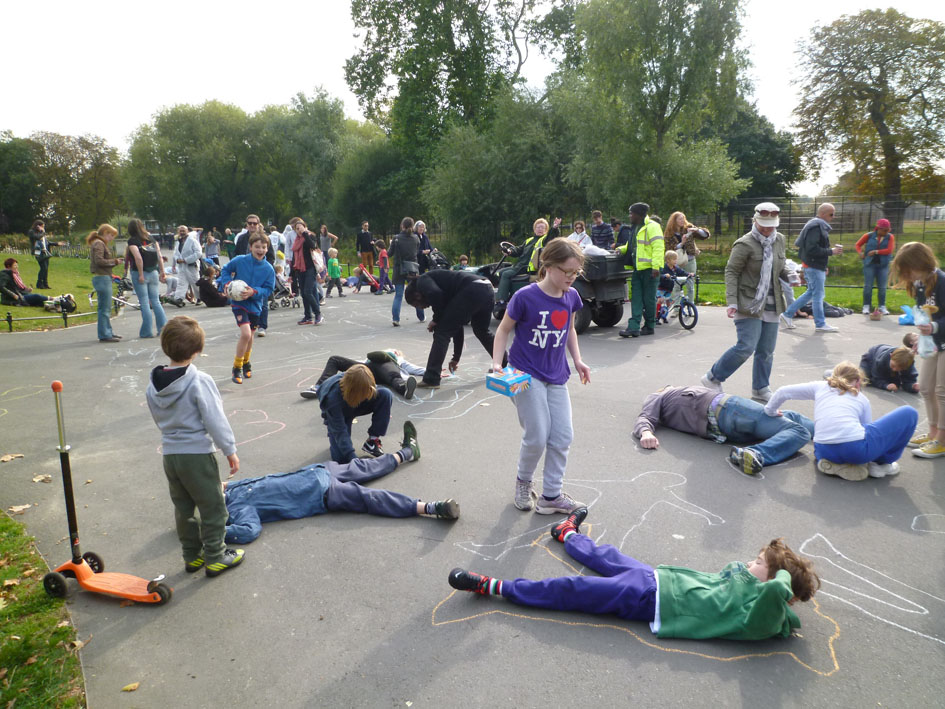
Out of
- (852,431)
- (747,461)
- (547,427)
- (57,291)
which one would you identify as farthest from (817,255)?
(57,291)

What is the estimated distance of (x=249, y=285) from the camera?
28.0 feet

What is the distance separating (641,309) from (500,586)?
8.06 meters

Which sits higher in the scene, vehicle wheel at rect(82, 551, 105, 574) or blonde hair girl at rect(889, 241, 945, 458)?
blonde hair girl at rect(889, 241, 945, 458)

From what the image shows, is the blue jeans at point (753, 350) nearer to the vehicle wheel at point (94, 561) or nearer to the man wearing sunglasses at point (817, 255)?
the man wearing sunglasses at point (817, 255)

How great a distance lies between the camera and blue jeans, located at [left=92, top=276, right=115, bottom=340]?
1098 centimetres

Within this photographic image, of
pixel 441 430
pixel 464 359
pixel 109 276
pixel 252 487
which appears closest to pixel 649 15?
pixel 464 359

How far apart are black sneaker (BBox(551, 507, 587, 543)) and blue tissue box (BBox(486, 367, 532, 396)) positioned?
84cm

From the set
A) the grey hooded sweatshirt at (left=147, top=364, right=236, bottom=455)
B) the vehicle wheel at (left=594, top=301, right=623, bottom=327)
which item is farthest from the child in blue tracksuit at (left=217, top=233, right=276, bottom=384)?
the vehicle wheel at (left=594, top=301, right=623, bottom=327)

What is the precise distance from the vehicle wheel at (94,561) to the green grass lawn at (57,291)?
11546 millimetres

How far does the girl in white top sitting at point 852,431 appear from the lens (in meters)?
4.74

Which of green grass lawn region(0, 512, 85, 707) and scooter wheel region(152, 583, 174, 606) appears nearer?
green grass lawn region(0, 512, 85, 707)

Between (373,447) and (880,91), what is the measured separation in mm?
33470

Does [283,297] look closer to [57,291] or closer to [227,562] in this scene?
[57,291]

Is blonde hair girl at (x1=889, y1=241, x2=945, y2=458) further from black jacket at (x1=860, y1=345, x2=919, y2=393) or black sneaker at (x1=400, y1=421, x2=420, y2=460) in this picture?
black sneaker at (x1=400, y1=421, x2=420, y2=460)
